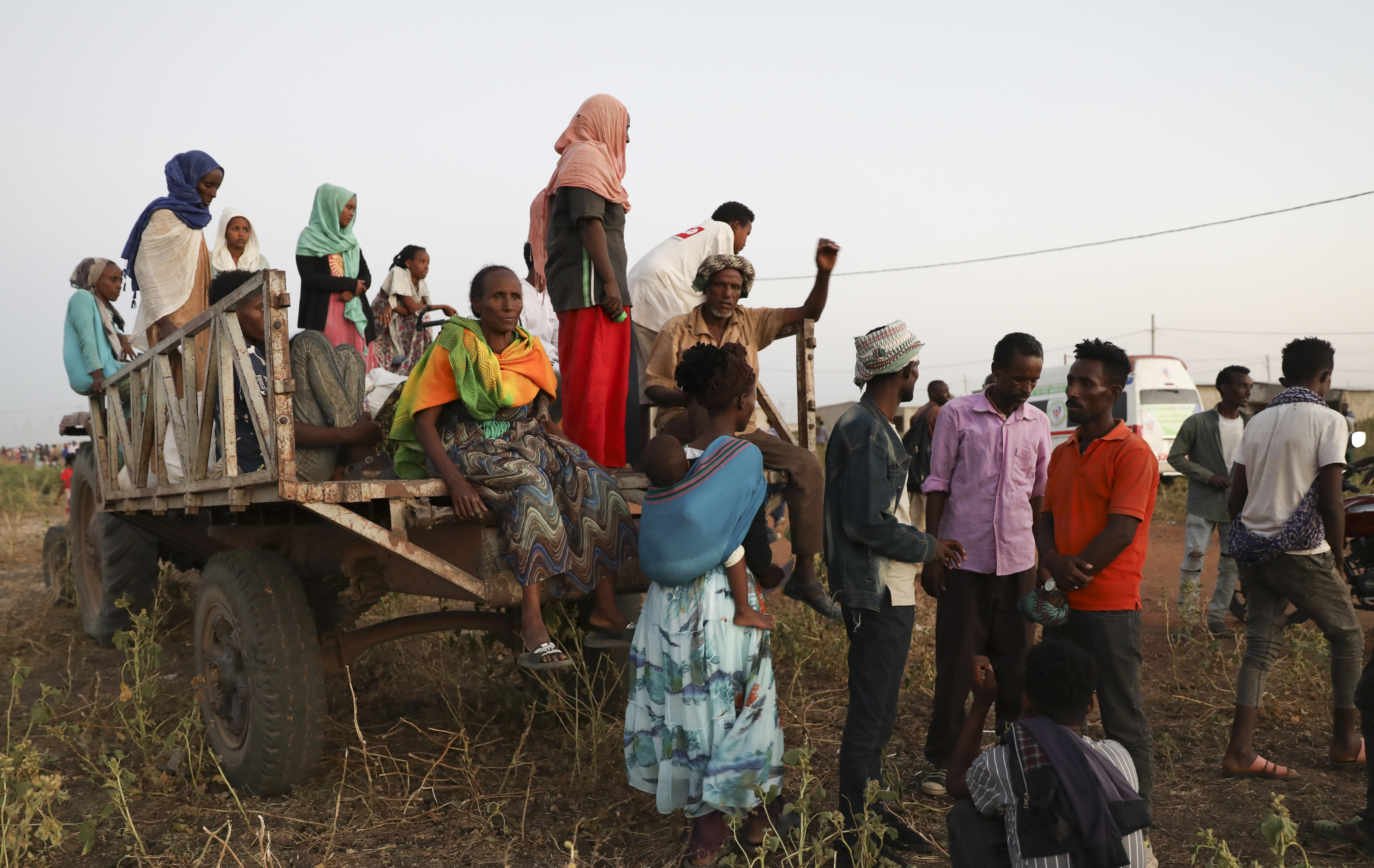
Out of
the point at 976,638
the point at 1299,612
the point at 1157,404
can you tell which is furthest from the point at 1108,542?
the point at 1157,404

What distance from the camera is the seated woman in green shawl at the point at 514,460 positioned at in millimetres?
3336

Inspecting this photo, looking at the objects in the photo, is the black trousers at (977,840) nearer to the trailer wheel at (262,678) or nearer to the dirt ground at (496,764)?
the dirt ground at (496,764)

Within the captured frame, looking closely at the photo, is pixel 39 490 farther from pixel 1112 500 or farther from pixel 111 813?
pixel 1112 500

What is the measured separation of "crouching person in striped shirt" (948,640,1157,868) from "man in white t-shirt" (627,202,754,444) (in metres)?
2.47

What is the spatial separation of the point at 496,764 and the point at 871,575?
1942mm

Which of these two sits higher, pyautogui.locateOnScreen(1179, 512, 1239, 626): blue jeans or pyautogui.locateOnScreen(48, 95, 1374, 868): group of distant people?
pyautogui.locateOnScreen(48, 95, 1374, 868): group of distant people

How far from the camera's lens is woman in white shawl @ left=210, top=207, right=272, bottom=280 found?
19.7 ft

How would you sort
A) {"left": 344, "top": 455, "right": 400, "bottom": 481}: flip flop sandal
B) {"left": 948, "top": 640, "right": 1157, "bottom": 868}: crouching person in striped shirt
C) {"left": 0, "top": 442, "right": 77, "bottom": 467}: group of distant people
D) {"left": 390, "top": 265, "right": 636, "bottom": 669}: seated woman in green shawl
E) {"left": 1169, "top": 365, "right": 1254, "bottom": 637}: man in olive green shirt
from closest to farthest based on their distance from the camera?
1. {"left": 948, "top": 640, "right": 1157, "bottom": 868}: crouching person in striped shirt
2. {"left": 390, "top": 265, "right": 636, "bottom": 669}: seated woman in green shawl
3. {"left": 344, "top": 455, "right": 400, "bottom": 481}: flip flop sandal
4. {"left": 1169, "top": 365, "right": 1254, "bottom": 637}: man in olive green shirt
5. {"left": 0, "top": 442, "right": 77, "bottom": 467}: group of distant people

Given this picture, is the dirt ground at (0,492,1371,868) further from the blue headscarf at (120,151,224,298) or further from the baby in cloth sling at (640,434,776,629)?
the blue headscarf at (120,151,224,298)

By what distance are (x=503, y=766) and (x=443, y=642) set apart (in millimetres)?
1952

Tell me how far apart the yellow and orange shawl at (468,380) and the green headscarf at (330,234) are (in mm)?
Result: 2831

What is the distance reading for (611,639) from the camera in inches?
135

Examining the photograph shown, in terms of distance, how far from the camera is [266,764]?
3.57 meters

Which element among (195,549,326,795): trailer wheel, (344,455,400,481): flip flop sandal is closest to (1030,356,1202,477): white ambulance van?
(344,455,400,481): flip flop sandal
